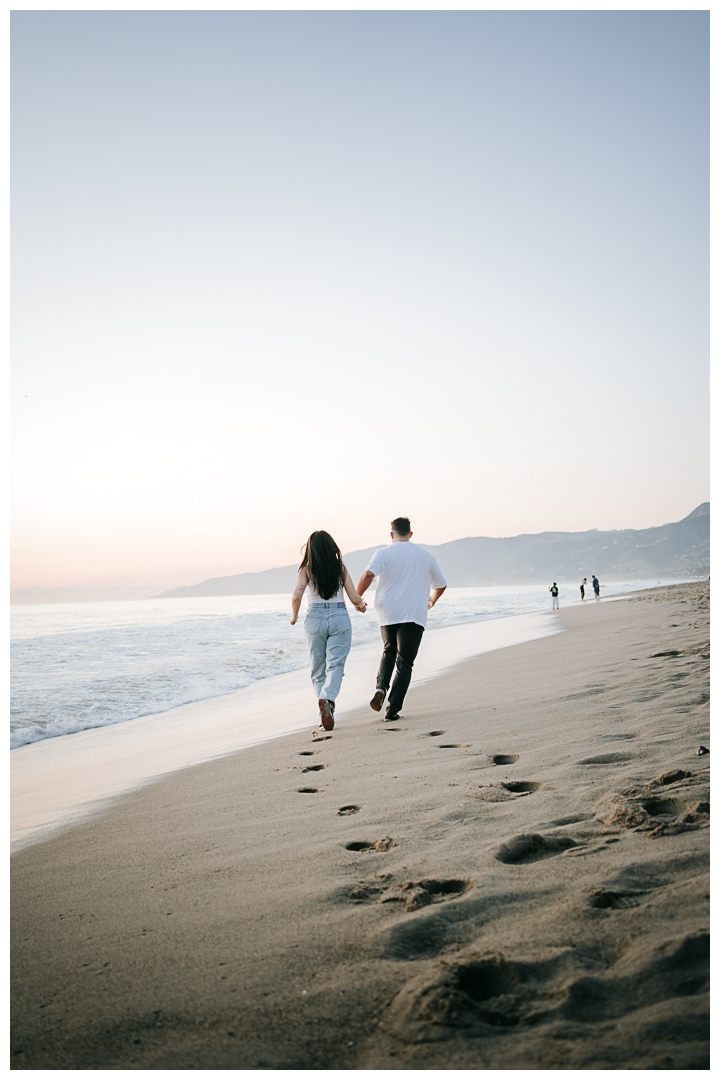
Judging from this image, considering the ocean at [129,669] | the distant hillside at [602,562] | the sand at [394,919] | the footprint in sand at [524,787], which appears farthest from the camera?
the distant hillside at [602,562]

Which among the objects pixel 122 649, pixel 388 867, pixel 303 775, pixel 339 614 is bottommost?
pixel 122 649

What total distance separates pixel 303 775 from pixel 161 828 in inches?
41.0

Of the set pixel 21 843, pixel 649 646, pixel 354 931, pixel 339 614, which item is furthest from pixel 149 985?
pixel 649 646

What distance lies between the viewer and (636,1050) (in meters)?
1.40

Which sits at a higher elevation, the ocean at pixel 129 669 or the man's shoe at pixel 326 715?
the man's shoe at pixel 326 715

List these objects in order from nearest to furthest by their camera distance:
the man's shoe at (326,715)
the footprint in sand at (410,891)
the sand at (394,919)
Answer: the sand at (394,919) < the footprint in sand at (410,891) < the man's shoe at (326,715)

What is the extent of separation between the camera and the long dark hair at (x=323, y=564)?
20.1 feet

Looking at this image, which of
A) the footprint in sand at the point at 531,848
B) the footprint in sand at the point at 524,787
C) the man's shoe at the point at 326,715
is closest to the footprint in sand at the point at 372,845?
the footprint in sand at the point at 531,848

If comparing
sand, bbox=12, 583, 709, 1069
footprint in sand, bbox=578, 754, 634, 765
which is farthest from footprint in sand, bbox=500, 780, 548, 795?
footprint in sand, bbox=578, 754, 634, 765

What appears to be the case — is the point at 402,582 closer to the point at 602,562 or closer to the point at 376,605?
the point at 376,605

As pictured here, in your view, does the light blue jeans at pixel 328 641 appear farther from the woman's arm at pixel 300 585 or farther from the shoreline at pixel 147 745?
the shoreline at pixel 147 745

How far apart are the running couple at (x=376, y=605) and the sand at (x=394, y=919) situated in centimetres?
188

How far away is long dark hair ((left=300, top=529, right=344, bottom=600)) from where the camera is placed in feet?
20.1

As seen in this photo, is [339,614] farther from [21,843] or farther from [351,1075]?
[351,1075]
